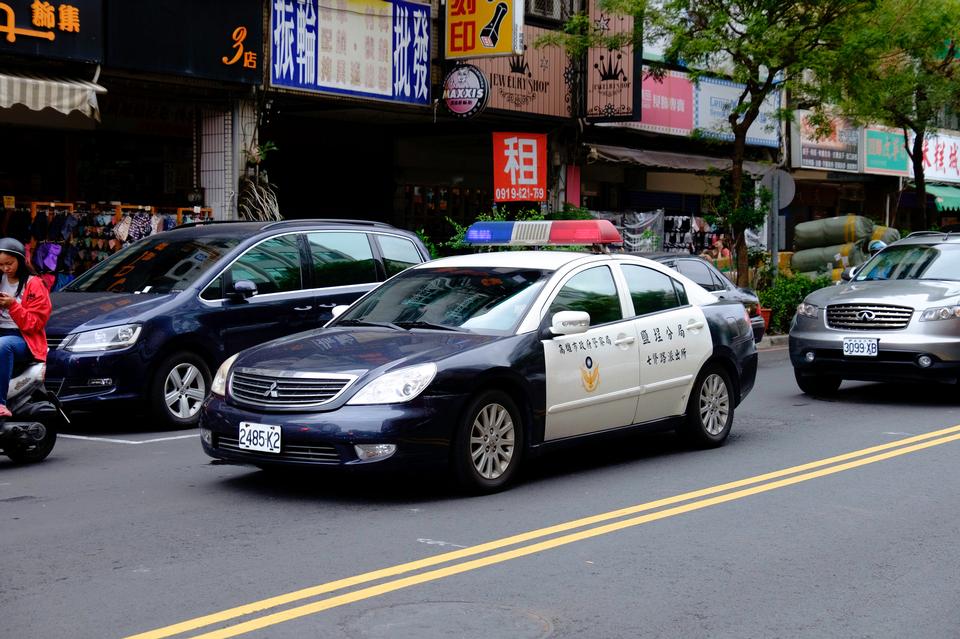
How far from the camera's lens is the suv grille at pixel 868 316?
13.1m

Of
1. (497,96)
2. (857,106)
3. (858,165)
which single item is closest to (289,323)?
(497,96)

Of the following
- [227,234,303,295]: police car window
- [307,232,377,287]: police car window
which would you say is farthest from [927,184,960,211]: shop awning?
[227,234,303,295]: police car window

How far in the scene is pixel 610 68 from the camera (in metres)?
24.5

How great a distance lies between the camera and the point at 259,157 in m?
18.7

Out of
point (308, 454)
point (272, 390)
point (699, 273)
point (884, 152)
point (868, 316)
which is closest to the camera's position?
point (308, 454)

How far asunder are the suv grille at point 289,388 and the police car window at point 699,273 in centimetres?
980

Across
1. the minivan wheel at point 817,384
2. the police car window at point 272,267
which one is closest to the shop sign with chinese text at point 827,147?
the minivan wheel at point 817,384

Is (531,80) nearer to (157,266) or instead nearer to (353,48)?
(353,48)

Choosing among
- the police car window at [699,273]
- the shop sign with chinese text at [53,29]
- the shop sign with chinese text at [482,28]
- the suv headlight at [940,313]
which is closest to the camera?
the suv headlight at [940,313]

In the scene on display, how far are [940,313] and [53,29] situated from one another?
1064 cm

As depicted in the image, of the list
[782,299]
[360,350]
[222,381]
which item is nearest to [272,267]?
[222,381]

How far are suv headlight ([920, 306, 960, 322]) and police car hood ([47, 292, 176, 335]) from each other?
734 centimetres

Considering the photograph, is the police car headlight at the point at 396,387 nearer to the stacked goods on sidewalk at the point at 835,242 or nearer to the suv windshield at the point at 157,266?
the suv windshield at the point at 157,266

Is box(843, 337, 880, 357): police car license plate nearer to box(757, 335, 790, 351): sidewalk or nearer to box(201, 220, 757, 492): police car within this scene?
box(201, 220, 757, 492): police car
